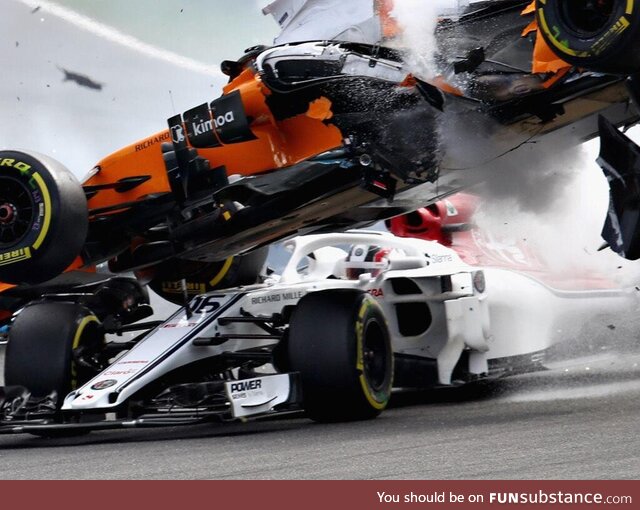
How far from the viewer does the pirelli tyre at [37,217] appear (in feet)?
24.6

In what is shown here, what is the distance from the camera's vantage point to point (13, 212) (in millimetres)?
7672

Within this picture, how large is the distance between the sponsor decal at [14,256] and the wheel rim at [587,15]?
11.0 feet

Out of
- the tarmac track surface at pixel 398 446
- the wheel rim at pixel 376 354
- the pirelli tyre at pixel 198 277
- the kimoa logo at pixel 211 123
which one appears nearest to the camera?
the tarmac track surface at pixel 398 446

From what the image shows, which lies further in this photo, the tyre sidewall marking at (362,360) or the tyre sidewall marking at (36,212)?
the tyre sidewall marking at (362,360)

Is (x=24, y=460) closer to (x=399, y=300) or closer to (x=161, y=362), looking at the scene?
(x=161, y=362)

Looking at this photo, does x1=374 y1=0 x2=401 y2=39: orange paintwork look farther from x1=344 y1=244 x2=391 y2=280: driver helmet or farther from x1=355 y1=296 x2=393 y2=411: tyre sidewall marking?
x1=344 y1=244 x2=391 y2=280: driver helmet

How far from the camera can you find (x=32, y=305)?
867 centimetres

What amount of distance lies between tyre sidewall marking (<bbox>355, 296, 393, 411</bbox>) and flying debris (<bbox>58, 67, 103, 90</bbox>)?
3989 millimetres

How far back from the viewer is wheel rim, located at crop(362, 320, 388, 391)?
26.6 ft

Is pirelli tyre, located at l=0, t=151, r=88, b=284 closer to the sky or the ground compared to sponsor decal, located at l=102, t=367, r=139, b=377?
closer to the sky

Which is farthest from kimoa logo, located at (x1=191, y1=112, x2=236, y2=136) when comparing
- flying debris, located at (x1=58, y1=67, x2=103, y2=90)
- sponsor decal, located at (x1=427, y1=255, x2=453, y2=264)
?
flying debris, located at (x1=58, y1=67, x2=103, y2=90)

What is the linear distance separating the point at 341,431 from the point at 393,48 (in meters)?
2.17

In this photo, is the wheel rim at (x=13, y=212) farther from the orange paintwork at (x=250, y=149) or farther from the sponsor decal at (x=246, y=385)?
the sponsor decal at (x=246, y=385)

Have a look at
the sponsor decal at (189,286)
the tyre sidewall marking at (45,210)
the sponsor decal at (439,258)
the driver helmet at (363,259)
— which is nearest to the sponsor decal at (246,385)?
the tyre sidewall marking at (45,210)
